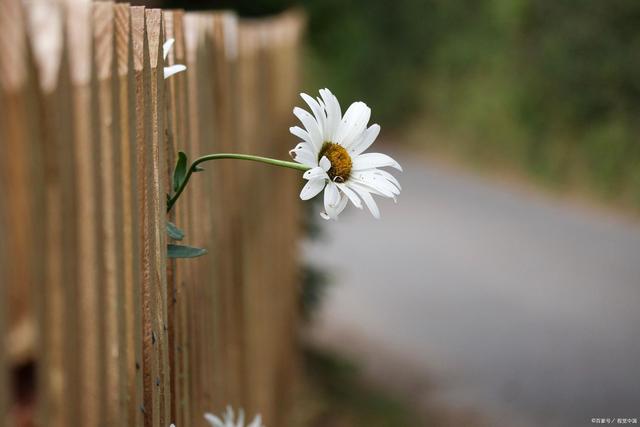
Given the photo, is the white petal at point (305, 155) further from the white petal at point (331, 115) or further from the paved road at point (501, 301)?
the paved road at point (501, 301)

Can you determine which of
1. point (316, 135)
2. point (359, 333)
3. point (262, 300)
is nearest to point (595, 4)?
point (359, 333)

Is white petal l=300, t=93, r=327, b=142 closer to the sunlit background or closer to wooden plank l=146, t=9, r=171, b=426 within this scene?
wooden plank l=146, t=9, r=171, b=426

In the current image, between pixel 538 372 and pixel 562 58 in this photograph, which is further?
pixel 562 58

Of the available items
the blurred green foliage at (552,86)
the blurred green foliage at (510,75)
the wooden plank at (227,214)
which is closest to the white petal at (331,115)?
the wooden plank at (227,214)

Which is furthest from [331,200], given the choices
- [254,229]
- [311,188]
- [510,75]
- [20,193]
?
[510,75]

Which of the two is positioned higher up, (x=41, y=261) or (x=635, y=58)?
(x=635, y=58)

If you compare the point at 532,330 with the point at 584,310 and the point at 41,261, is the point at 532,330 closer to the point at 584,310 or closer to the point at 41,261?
the point at 584,310
